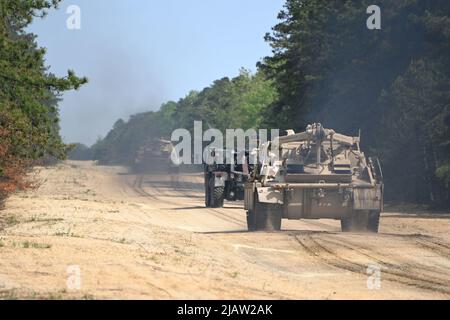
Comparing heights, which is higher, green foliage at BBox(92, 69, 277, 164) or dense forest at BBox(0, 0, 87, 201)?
green foliage at BBox(92, 69, 277, 164)

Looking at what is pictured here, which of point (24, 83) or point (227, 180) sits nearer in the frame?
point (24, 83)

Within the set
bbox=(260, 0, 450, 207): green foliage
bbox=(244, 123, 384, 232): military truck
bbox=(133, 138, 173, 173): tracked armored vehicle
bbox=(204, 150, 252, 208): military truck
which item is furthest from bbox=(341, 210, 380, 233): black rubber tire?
bbox=(133, 138, 173, 173): tracked armored vehicle

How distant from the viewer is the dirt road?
1159cm

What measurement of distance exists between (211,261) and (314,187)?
7484 mm

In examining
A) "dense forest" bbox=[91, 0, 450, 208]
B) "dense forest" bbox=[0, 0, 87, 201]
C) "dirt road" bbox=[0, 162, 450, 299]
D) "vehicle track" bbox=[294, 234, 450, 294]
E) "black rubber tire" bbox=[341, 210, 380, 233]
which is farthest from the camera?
"dense forest" bbox=[91, 0, 450, 208]

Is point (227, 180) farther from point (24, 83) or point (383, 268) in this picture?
point (383, 268)

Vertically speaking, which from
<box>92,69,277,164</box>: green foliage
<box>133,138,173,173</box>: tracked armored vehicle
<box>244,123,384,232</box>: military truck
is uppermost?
<box>92,69,277,164</box>: green foliage

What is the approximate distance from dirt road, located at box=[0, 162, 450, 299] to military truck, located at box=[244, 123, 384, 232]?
0.65m

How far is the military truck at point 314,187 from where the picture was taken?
73.4 ft

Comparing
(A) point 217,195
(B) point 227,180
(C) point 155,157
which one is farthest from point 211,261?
(C) point 155,157

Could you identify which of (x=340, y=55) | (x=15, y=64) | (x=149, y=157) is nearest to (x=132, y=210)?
(x=15, y=64)

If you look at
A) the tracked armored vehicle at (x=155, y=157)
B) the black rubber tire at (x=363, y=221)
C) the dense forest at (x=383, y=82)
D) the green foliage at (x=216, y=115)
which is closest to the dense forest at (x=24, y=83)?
the black rubber tire at (x=363, y=221)

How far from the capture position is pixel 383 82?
43594 millimetres

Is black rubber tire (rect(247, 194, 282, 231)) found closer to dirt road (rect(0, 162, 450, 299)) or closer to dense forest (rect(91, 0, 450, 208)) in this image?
dirt road (rect(0, 162, 450, 299))
